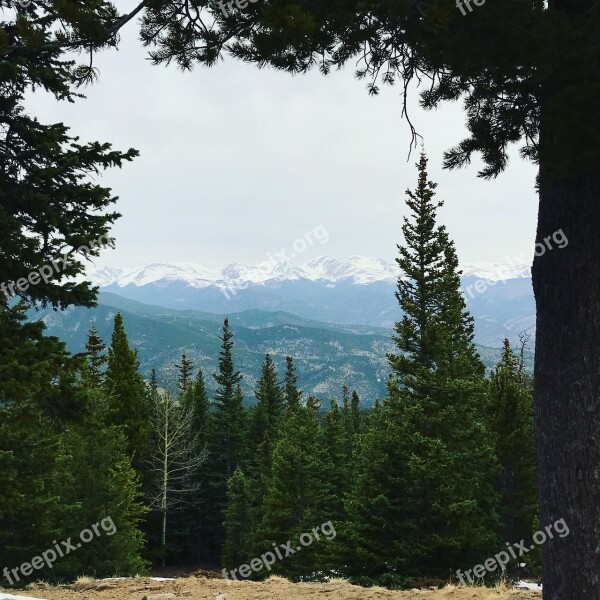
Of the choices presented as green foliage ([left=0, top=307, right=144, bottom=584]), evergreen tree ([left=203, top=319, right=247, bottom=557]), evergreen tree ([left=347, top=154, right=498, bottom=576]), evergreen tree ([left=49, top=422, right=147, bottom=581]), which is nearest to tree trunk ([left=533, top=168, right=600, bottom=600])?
green foliage ([left=0, top=307, right=144, bottom=584])

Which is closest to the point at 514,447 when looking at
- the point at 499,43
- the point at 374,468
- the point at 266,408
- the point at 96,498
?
the point at 374,468

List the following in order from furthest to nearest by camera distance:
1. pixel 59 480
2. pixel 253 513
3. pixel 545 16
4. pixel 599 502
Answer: pixel 253 513 < pixel 59 480 < pixel 599 502 < pixel 545 16

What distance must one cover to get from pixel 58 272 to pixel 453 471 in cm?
1568

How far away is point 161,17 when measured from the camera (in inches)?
240

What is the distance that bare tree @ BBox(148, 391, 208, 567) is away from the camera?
42750 mm

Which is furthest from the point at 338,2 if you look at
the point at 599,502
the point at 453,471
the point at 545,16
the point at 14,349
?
the point at 453,471

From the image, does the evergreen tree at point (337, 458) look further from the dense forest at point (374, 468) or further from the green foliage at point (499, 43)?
the green foliage at point (499, 43)

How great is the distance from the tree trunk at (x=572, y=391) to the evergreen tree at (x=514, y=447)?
22.8 metres

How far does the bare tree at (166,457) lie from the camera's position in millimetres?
42750

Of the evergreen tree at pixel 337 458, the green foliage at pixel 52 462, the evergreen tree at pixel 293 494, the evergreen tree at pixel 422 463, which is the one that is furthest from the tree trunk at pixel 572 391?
the evergreen tree at pixel 337 458

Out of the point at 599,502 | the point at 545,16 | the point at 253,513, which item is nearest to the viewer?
the point at 545,16

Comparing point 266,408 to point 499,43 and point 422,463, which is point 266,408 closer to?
point 422,463

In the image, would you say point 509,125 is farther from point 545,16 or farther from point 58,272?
point 58,272

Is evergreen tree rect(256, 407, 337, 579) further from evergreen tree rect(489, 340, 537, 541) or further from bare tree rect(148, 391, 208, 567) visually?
bare tree rect(148, 391, 208, 567)
